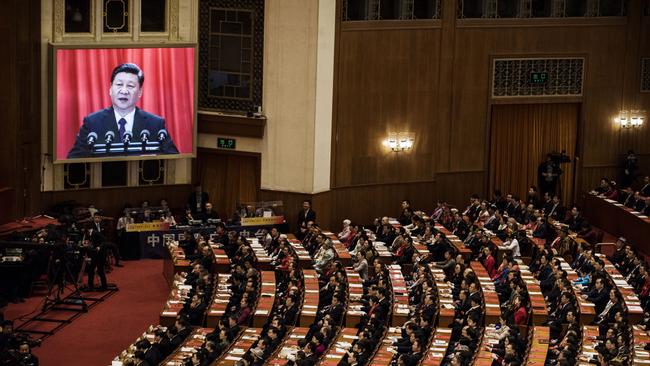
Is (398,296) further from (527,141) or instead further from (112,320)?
(527,141)

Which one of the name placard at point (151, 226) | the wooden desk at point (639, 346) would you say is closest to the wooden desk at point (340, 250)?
the name placard at point (151, 226)

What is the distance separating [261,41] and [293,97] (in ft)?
5.58

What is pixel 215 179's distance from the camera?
36562mm

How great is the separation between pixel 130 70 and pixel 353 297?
9.98 metres

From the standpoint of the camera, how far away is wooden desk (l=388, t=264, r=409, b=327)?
26.7 metres

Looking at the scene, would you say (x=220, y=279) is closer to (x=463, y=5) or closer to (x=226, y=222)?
(x=226, y=222)

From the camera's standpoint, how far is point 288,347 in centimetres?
2456

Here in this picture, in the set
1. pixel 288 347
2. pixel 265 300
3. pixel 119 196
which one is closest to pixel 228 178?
pixel 119 196

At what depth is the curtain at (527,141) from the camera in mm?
38250

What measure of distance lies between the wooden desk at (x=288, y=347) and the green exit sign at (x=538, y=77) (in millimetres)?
14285

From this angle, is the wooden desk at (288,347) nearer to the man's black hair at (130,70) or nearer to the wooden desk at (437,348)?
the wooden desk at (437,348)

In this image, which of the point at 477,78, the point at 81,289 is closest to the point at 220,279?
the point at 81,289

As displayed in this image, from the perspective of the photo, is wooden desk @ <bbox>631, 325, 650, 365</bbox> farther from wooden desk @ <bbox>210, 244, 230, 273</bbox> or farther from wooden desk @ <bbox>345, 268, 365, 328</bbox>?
wooden desk @ <bbox>210, 244, 230, 273</bbox>

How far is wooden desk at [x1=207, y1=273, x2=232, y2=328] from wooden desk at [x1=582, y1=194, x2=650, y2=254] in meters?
10.9
